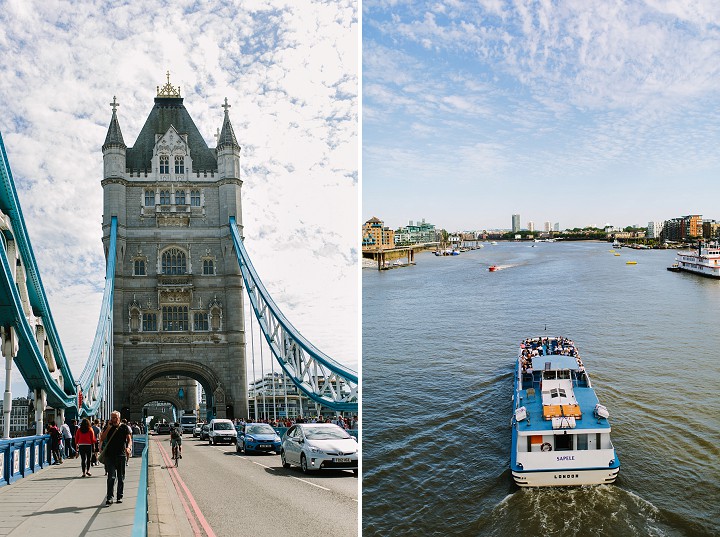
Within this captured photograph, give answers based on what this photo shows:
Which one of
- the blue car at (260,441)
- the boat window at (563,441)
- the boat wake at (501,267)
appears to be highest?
the boat wake at (501,267)

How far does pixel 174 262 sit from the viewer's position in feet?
75.1

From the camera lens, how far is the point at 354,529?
3.92 metres

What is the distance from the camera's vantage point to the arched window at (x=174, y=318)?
22172mm

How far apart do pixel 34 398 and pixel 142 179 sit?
1552cm

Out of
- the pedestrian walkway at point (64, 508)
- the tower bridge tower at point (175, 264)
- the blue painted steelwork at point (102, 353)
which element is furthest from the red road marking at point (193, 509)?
the tower bridge tower at point (175, 264)

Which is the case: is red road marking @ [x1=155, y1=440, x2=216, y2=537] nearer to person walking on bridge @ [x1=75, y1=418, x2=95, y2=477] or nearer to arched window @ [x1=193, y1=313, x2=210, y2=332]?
person walking on bridge @ [x1=75, y1=418, x2=95, y2=477]

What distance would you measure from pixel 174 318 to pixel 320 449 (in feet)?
55.5

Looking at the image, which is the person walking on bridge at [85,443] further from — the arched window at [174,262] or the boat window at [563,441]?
the arched window at [174,262]

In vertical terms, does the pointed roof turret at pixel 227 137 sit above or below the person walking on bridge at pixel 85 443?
above

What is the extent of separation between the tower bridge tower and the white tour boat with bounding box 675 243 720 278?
23.5m

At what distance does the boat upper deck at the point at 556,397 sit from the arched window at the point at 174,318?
13.8 m

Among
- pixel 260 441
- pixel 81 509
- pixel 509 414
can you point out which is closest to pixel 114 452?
pixel 81 509

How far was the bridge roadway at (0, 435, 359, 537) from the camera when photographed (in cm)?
372

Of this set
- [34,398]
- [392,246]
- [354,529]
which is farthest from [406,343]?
[392,246]
